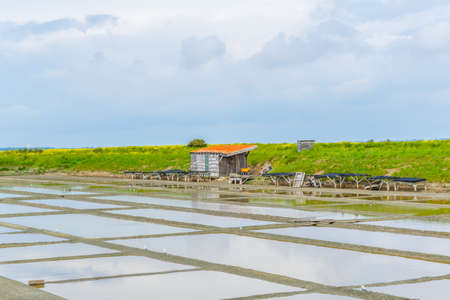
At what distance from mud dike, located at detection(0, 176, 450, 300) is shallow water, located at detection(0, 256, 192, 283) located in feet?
0.06

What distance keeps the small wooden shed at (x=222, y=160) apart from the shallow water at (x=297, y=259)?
25148mm

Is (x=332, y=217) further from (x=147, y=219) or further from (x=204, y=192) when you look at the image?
(x=204, y=192)

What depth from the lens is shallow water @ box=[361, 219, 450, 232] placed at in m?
16.1

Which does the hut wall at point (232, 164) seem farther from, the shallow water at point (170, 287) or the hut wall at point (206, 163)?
the shallow water at point (170, 287)

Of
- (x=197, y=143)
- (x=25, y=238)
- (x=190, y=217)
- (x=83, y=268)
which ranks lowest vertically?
(x=83, y=268)

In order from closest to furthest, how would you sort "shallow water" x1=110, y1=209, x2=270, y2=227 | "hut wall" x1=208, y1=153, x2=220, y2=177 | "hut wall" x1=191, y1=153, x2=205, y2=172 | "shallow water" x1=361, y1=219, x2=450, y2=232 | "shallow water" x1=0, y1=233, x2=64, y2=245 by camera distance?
"shallow water" x1=0, y1=233, x2=64, y2=245, "shallow water" x1=361, y1=219, x2=450, y2=232, "shallow water" x1=110, y1=209, x2=270, y2=227, "hut wall" x1=208, y1=153, x2=220, y2=177, "hut wall" x1=191, y1=153, x2=205, y2=172

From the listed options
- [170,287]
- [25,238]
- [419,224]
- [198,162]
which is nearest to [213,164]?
[198,162]

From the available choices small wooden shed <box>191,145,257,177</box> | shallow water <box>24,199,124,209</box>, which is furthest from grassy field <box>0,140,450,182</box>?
shallow water <box>24,199,124,209</box>

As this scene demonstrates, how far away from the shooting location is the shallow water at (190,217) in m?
17.6

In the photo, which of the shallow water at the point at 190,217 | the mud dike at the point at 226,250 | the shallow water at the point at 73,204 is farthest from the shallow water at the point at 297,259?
the shallow water at the point at 73,204

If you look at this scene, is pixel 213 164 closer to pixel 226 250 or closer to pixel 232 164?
pixel 232 164

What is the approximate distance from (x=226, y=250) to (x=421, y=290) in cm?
476

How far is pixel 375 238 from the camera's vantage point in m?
14.5

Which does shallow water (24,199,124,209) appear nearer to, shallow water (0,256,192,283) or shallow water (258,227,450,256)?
shallow water (258,227,450,256)
